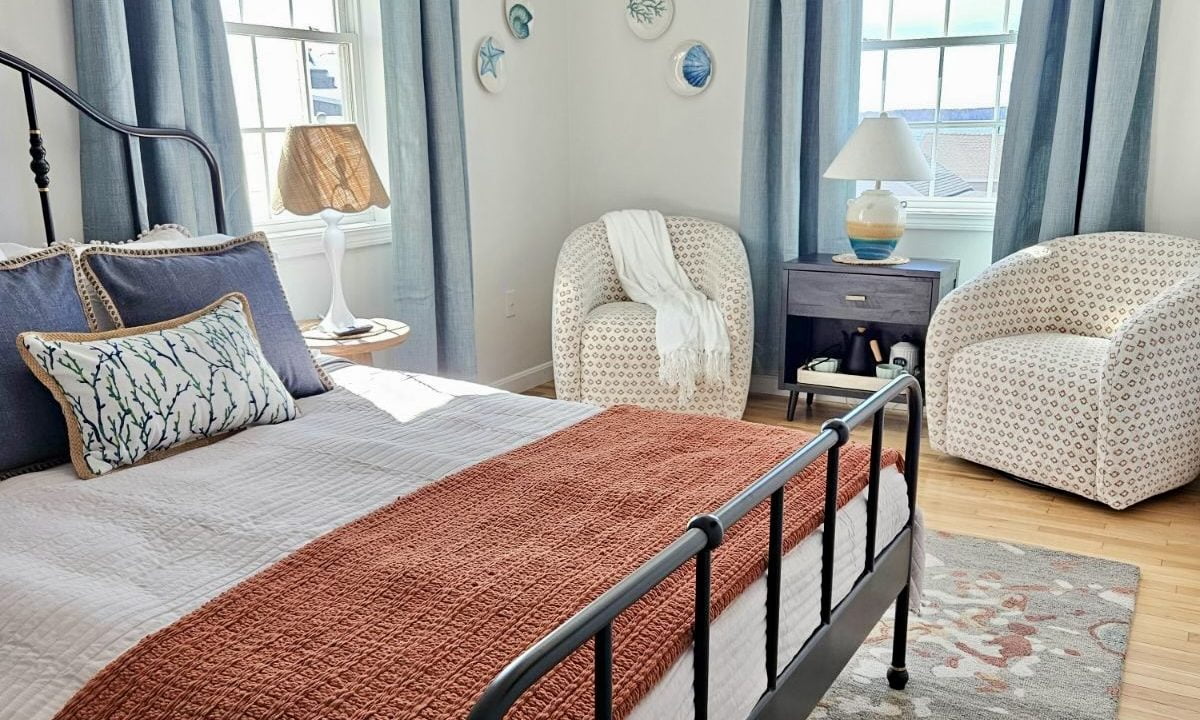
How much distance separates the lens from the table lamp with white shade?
3670 mm

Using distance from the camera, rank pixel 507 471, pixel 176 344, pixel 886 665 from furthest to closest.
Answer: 1. pixel 886 665
2. pixel 176 344
3. pixel 507 471

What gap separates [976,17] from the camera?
157 inches

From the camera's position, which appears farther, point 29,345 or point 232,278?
point 232,278

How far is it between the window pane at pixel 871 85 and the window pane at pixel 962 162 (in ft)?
0.97

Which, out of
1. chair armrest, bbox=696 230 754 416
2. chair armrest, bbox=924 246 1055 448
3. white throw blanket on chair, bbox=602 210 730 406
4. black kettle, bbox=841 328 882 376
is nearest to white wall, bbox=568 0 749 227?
white throw blanket on chair, bbox=602 210 730 406

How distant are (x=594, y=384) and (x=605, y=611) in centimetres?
293

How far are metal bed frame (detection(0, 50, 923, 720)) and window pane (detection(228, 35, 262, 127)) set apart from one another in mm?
722

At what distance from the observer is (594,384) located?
394cm

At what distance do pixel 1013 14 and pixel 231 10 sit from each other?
2.94 meters

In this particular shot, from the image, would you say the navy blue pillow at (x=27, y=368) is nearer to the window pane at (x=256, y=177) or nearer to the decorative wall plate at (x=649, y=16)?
the window pane at (x=256, y=177)

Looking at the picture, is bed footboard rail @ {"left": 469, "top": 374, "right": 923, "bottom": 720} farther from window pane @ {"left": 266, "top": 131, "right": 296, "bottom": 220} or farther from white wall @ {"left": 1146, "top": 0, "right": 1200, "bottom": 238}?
window pane @ {"left": 266, "top": 131, "right": 296, "bottom": 220}

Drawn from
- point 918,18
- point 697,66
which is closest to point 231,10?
point 697,66

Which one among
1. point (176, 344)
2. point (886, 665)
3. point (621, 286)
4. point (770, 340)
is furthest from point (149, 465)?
point (770, 340)

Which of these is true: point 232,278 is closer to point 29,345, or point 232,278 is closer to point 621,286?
point 29,345
